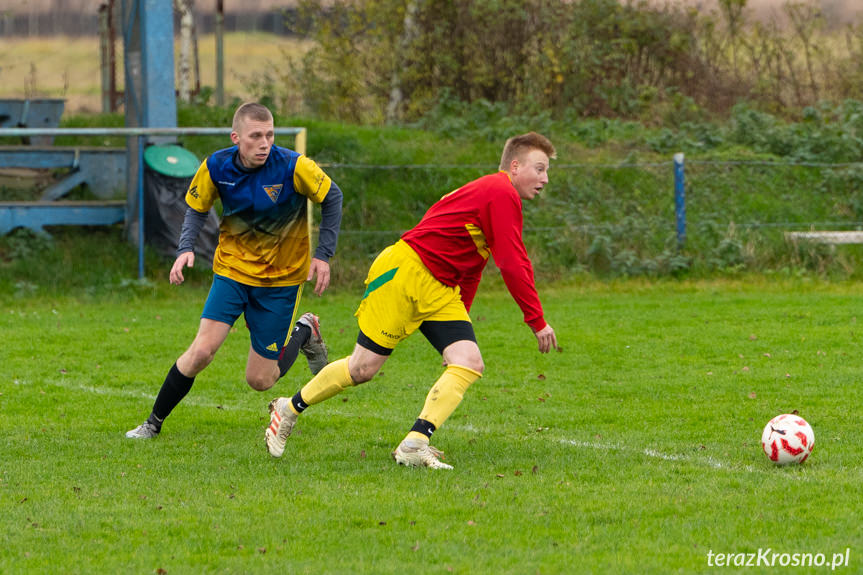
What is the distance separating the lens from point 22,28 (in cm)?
2400

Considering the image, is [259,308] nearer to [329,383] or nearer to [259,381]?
[259,381]

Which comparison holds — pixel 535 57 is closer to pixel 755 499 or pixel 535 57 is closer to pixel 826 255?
pixel 826 255

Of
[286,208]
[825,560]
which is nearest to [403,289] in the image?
[286,208]

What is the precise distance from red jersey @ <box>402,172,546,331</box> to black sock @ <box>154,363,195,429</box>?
1653 mm

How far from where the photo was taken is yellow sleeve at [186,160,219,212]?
262 inches

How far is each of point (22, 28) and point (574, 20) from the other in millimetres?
11661

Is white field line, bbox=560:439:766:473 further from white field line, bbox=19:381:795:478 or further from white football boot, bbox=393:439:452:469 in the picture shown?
white football boot, bbox=393:439:452:469

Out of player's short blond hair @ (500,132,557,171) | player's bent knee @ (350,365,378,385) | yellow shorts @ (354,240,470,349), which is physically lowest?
player's bent knee @ (350,365,378,385)

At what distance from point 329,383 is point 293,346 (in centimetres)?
121

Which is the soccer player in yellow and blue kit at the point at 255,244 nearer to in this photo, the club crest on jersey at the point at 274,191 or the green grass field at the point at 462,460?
the club crest on jersey at the point at 274,191

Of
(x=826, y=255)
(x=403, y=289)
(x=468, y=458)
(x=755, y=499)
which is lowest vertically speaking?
(x=826, y=255)

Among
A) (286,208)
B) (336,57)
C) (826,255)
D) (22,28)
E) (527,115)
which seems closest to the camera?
(286,208)

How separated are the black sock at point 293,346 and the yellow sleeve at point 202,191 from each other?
1.04 m

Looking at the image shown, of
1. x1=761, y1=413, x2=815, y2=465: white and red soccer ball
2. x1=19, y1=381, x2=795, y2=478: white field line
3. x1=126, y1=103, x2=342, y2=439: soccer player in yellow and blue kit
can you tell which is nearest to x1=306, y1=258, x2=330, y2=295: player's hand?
x1=126, y1=103, x2=342, y2=439: soccer player in yellow and blue kit
